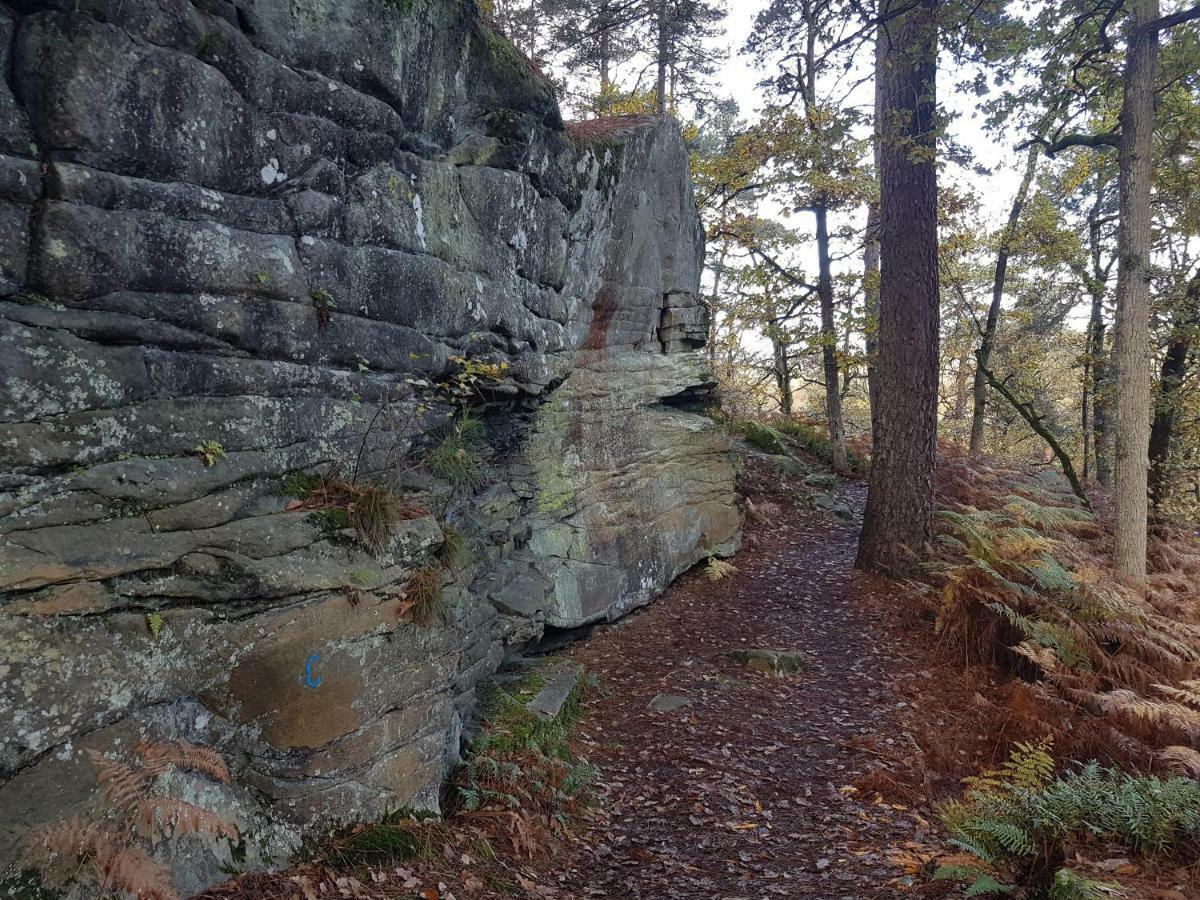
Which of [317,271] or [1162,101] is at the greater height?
Result: [1162,101]

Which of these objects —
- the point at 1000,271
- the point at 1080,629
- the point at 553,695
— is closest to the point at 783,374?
the point at 1000,271

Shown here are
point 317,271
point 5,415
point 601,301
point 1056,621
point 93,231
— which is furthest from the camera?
point 601,301

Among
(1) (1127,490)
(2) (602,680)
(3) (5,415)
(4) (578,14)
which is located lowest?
(2) (602,680)

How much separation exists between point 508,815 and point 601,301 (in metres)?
7.01

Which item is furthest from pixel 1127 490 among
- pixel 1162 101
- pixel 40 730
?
pixel 40 730

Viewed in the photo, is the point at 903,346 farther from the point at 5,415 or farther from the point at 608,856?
the point at 5,415

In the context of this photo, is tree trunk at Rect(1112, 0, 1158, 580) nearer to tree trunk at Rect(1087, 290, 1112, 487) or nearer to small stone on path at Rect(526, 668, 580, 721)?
tree trunk at Rect(1087, 290, 1112, 487)

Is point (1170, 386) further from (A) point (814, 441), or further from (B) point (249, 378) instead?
(B) point (249, 378)

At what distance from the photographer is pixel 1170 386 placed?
38.8 ft

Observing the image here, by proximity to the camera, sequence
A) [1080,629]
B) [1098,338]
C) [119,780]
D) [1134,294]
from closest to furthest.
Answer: [119,780], [1080,629], [1134,294], [1098,338]

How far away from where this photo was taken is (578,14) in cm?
1606

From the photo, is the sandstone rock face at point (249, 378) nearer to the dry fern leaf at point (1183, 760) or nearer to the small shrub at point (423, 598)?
the small shrub at point (423, 598)

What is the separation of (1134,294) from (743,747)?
24.5ft

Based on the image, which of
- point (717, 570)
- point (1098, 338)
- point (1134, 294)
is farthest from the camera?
point (1098, 338)
